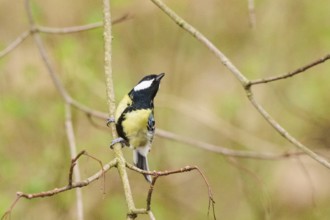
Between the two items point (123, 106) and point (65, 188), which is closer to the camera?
point (65, 188)

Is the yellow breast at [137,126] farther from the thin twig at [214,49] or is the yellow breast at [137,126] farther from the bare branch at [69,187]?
the bare branch at [69,187]

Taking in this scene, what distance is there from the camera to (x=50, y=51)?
5102 millimetres

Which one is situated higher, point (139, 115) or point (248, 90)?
point (139, 115)

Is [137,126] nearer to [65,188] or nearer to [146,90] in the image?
[146,90]

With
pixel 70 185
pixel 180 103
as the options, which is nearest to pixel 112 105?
pixel 70 185

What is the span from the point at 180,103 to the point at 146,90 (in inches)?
101

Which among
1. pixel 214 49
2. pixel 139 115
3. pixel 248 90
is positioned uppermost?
pixel 139 115

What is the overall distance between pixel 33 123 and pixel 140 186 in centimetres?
87

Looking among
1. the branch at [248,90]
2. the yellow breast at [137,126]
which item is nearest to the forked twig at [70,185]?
the branch at [248,90]

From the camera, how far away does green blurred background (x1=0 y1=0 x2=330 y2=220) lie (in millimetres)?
4301

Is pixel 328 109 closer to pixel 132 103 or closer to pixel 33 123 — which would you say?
pixel 33 123

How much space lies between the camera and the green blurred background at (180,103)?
14.1ft

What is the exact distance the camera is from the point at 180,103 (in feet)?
16.8

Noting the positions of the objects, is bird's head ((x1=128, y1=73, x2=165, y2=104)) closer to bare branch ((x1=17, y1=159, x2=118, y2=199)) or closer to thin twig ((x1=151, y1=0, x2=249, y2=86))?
thin twig ((x1=151, y1=0, x2=249, y2=86))
